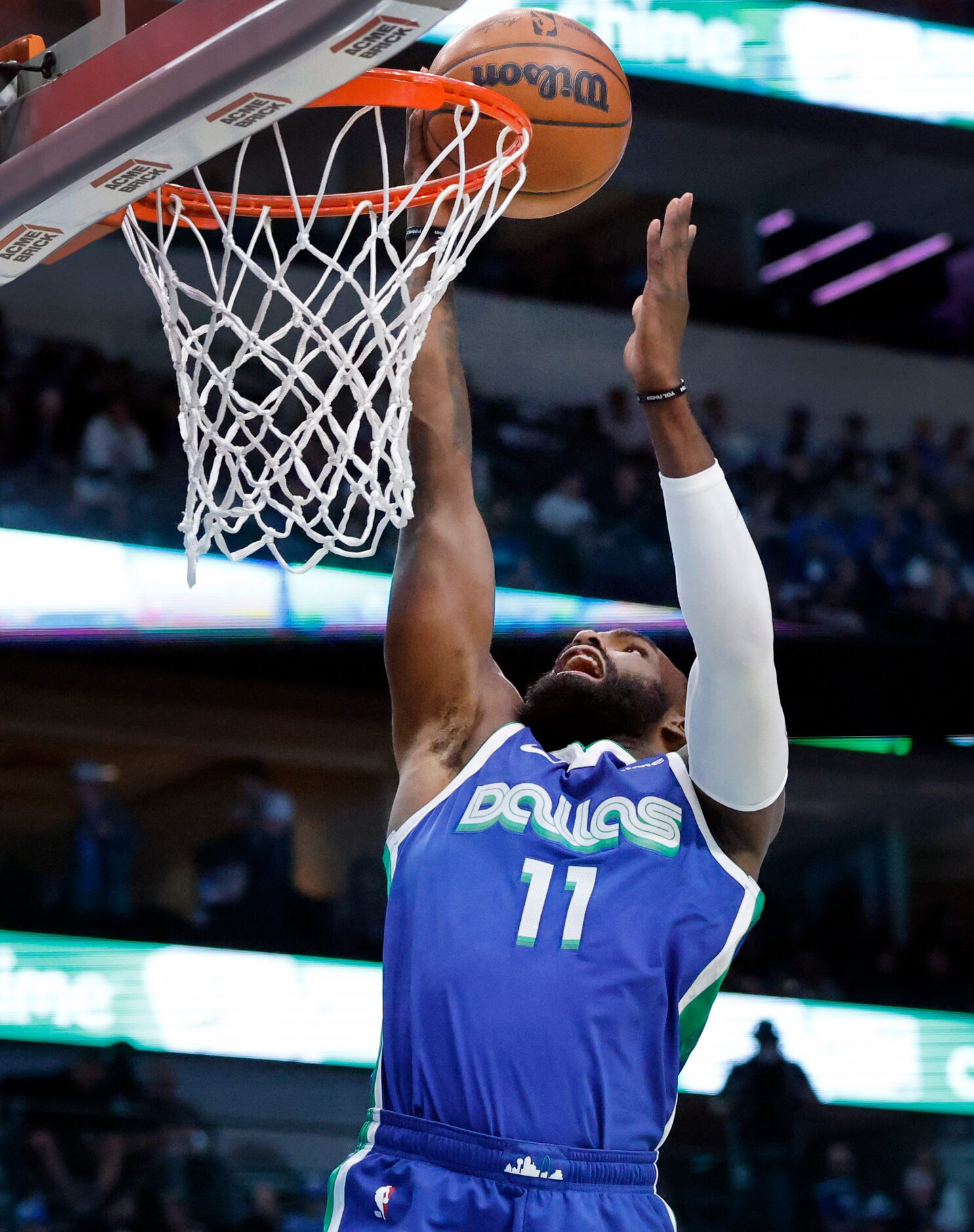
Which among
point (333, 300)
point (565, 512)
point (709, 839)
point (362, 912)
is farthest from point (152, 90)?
point (565, 512)

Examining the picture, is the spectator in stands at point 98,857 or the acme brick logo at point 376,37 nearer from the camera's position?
the acme brick logo at point 376,37

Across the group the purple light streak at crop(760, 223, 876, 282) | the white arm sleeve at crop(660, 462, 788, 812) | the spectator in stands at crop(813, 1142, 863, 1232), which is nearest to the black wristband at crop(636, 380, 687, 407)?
the white arm sleeve at crop(660, 462, 788, 812)

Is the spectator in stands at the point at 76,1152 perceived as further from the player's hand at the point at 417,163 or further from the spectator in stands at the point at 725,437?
the spectator in stands at the point at 725,437

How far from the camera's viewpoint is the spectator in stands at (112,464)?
846 cm

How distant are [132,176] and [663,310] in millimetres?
844

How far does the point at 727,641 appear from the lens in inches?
99.1

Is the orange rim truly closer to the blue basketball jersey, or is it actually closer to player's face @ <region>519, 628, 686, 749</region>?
player's face @ <region>519, 628, 686, 749</region>

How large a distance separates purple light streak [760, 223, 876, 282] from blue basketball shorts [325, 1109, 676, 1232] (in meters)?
9.07

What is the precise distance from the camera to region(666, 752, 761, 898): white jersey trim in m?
2.66

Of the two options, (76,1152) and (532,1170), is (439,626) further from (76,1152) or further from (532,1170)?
(76,1152)

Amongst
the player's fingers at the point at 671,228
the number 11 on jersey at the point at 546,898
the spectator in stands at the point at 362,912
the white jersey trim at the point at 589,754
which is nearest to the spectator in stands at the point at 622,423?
the spectator in stands at the point at 362,912

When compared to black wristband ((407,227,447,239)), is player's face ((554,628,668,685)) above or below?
below

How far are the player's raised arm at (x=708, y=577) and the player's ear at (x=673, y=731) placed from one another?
409 mm

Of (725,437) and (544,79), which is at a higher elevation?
(725,437)
